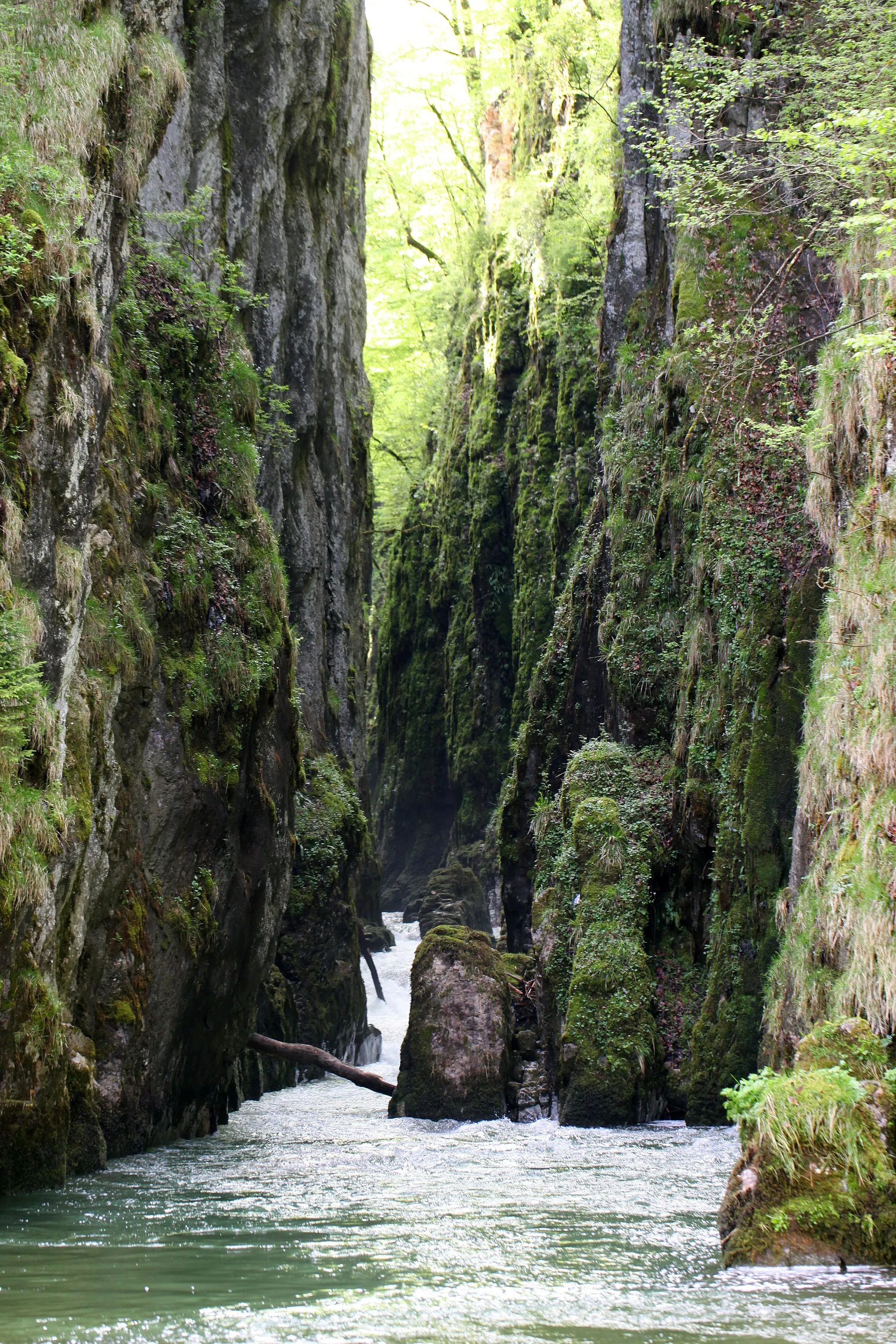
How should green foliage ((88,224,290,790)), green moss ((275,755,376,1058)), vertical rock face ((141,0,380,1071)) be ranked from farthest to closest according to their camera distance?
green moss ((275,755,376,1058))
vertical rock face ((141,0,380,1071))
green foliage ((88,224,290,790))

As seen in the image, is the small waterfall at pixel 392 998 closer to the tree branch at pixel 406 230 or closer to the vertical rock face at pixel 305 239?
the vertical rock face at pixel 305 239

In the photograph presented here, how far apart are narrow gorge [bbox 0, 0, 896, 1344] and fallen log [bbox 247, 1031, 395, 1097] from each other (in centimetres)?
17

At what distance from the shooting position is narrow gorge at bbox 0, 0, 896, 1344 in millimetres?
7035

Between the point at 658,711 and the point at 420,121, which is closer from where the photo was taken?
the point at 658,711

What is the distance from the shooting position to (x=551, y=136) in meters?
30.1

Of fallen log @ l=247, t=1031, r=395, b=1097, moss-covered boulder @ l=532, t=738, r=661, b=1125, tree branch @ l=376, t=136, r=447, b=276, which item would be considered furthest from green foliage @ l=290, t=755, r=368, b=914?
tree branch @ l=376, t=136, r=447, b=276

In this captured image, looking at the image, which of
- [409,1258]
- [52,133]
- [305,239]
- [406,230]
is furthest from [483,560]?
[409,1258]

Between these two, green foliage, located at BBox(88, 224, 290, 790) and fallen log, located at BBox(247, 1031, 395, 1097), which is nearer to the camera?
green foliage, located at BBox(88, 224, 290, 790)

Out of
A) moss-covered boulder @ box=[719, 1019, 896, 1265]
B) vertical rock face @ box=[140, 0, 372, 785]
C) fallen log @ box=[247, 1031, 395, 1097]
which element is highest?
vertical rock face @ box=[140, 0, 372, 785]

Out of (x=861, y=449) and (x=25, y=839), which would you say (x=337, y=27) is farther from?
(x=25, y=839)

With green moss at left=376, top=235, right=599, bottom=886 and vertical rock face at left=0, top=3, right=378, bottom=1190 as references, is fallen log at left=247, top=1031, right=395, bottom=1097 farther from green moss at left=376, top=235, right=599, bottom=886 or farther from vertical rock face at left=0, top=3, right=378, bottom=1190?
green moss at left=376, top=235, right=599, bottom=886

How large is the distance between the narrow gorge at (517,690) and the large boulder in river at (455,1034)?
49mm

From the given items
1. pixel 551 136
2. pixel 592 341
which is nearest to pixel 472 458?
pixel 592 341

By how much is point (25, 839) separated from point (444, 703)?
1078 inches
